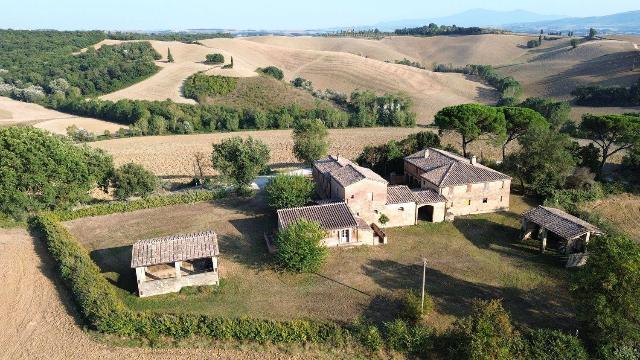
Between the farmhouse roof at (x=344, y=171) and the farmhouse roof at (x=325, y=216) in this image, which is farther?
the farmhouse roof at (x=344, y=171)

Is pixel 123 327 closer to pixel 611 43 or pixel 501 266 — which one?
pixel 501 266

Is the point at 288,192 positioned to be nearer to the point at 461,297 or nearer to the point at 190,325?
the point at 190,325

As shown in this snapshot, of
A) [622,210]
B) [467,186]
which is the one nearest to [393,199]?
[467,186]

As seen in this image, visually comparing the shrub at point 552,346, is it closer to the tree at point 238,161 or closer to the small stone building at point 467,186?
the small stone building at point 467,186

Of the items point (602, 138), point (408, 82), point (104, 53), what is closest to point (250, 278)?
point (602, 138)

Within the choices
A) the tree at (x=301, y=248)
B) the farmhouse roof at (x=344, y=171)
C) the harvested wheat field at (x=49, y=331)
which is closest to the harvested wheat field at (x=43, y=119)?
the farmhouse roof at (x=344, y=171)

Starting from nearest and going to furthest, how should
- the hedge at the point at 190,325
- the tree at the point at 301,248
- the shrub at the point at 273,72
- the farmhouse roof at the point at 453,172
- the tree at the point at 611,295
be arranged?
the tree at the point at 611,295
the hedge at the point at 190,325
the tree at the point at 301,248
the farmhouse roof at the point at 453,172
the shrub at the point at 273,72

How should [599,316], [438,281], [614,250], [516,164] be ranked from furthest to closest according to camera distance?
[516,164] < [438,281] < [614,250] < [599,316]
